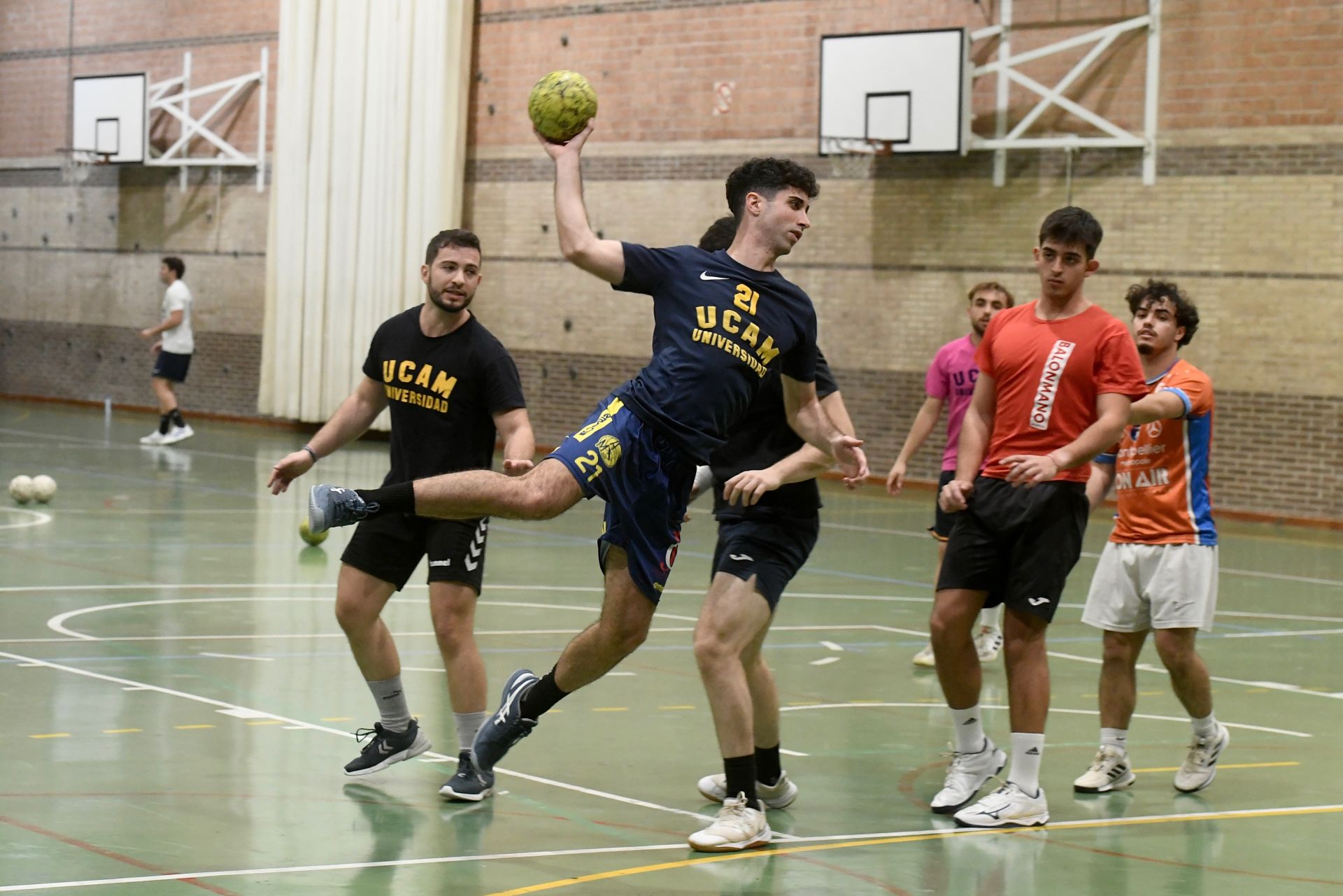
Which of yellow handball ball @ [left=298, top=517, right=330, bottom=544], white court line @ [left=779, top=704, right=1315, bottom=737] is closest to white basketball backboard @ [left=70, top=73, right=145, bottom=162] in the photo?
yellow handball ball @ [left=298, top=517, right=330, bottom=544]

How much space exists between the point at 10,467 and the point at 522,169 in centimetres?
901

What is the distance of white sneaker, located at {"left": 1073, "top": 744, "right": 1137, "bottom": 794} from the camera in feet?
22.1

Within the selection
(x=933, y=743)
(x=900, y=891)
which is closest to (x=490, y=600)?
(x=933, y=743)

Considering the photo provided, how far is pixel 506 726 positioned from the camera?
236 inches

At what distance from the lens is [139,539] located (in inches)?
536

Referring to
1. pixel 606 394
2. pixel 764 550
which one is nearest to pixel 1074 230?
pixel 764 550

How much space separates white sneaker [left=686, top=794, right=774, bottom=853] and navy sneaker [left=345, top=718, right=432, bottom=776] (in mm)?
1362

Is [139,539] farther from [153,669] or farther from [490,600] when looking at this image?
[153,669]

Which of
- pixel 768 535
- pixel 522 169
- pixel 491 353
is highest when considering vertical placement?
pixel 522 169

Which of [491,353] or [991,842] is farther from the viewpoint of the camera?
[491,353]

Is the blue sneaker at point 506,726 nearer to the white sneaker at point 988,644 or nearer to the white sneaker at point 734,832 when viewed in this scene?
the white sneaker at point 734,832

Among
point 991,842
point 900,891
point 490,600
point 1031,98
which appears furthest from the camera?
point 1031,98

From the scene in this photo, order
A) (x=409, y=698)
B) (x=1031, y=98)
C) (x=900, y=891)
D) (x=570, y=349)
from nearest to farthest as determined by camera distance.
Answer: (x=900, y=891)
(x=409, y=698)
(x=1031, y=98)
(x=570, y=349)

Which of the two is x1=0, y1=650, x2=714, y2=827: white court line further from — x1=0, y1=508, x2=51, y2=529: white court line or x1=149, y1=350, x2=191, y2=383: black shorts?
x1=149, y1=350, x2=191, y2=383: black shorts
